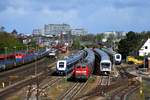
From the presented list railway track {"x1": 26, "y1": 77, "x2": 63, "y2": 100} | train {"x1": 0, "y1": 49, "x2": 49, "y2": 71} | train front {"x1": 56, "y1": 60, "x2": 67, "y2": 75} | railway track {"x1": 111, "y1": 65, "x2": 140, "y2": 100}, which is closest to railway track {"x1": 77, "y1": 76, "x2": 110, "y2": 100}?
railway track {"x1": 111, "y1": 65, "x2": 140, "y2": 100}

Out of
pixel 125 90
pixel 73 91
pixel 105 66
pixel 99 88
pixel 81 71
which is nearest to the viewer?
pixel 73 91

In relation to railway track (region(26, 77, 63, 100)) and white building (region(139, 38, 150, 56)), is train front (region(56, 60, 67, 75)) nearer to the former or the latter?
railway track (region(26, 77, 63, 100))

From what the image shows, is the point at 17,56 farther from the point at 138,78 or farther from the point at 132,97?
the point at 132,97

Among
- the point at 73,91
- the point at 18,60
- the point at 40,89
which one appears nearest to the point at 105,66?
the point at 73,91

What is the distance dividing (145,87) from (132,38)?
76857 millimetres

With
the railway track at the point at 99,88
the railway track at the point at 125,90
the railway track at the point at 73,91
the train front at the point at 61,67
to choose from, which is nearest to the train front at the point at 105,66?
the railway track at the point at 99,88

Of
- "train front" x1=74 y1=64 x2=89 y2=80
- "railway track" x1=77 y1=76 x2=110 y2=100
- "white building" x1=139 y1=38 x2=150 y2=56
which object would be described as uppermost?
"white building" x1=139 y1=38 x2=150 y2=56

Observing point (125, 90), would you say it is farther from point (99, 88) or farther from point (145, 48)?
point (145, 48)

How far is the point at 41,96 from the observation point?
171 ft

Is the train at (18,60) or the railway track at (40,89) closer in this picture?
the railway track at (40,89)

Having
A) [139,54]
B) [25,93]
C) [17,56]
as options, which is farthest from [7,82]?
[139,54]

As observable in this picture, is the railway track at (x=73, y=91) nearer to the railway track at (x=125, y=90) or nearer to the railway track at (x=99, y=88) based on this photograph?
the railway track at (x=99, y=88)

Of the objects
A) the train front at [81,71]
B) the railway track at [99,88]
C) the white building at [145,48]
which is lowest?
the railway track at [99,88]

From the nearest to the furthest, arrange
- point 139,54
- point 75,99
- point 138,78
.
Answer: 1. point 75,99
2. point 138,78
3. point 139,54
